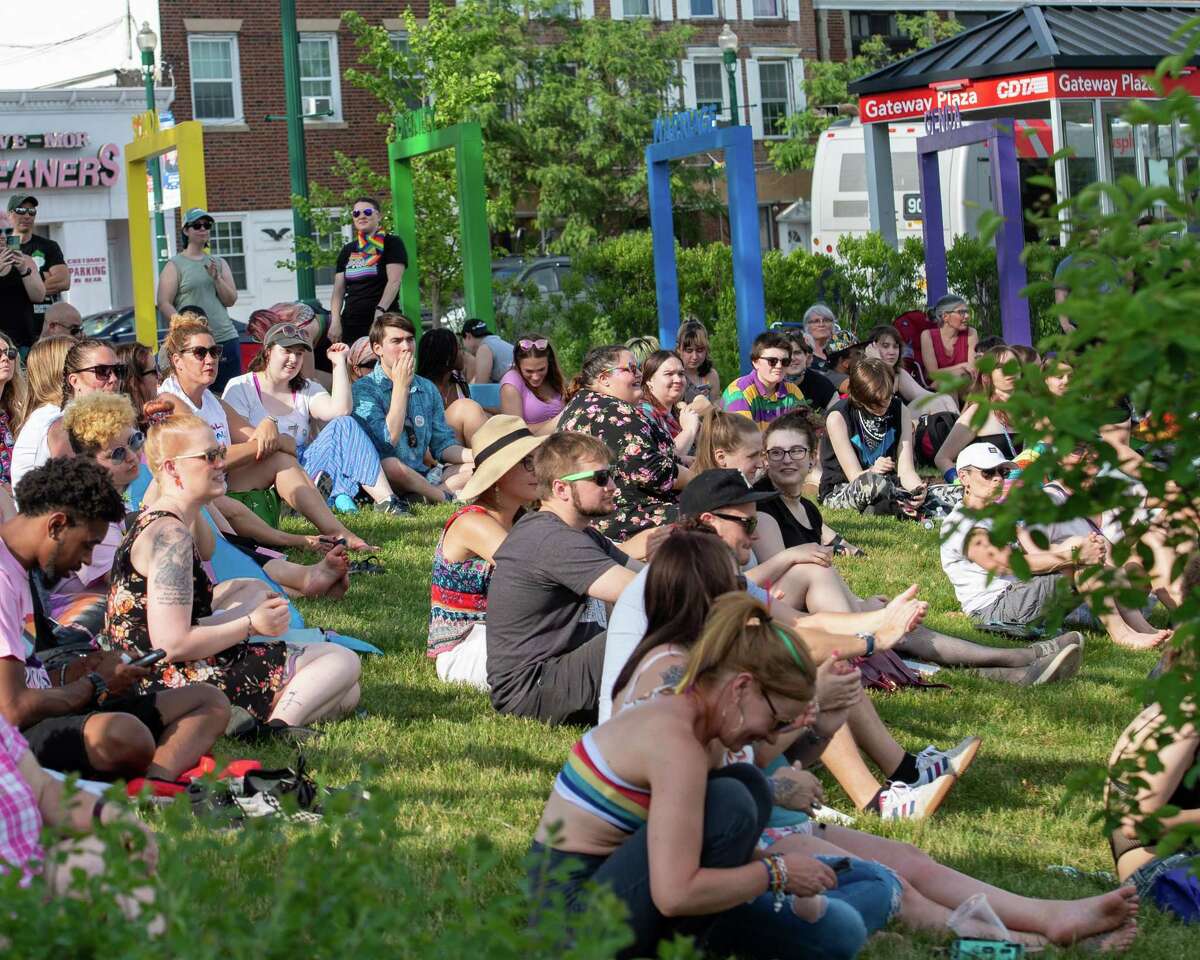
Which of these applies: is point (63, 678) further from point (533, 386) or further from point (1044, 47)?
point (1044, 47)

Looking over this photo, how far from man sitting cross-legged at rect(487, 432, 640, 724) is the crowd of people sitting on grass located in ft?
0.05

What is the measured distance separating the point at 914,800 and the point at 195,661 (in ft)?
8.89

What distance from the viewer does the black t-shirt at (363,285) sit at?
14742 millimetres

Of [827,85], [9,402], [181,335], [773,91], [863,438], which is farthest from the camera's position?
[773,91]

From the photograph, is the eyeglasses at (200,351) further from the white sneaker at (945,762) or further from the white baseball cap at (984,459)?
the white sneaker at (945,762)

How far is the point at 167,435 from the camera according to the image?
6449 millimetres

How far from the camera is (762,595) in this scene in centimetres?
590

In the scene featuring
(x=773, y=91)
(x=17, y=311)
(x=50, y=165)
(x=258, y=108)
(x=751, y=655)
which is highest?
(x=773, y=91)

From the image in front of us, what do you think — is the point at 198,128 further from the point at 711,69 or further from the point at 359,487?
the point at 711,69

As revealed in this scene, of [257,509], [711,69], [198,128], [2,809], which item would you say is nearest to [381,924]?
[2,809]

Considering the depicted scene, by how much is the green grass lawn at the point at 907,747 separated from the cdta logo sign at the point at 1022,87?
15.0 m

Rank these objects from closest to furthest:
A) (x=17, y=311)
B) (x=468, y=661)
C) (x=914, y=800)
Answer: (x=914, y=800) → (x=468, y=661) → (x=17, y=311)

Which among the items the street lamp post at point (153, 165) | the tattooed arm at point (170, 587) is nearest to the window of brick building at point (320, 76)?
the street lamp post at point (153, 165)

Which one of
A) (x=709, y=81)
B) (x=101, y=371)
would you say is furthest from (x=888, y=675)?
(x=709, y=81)
